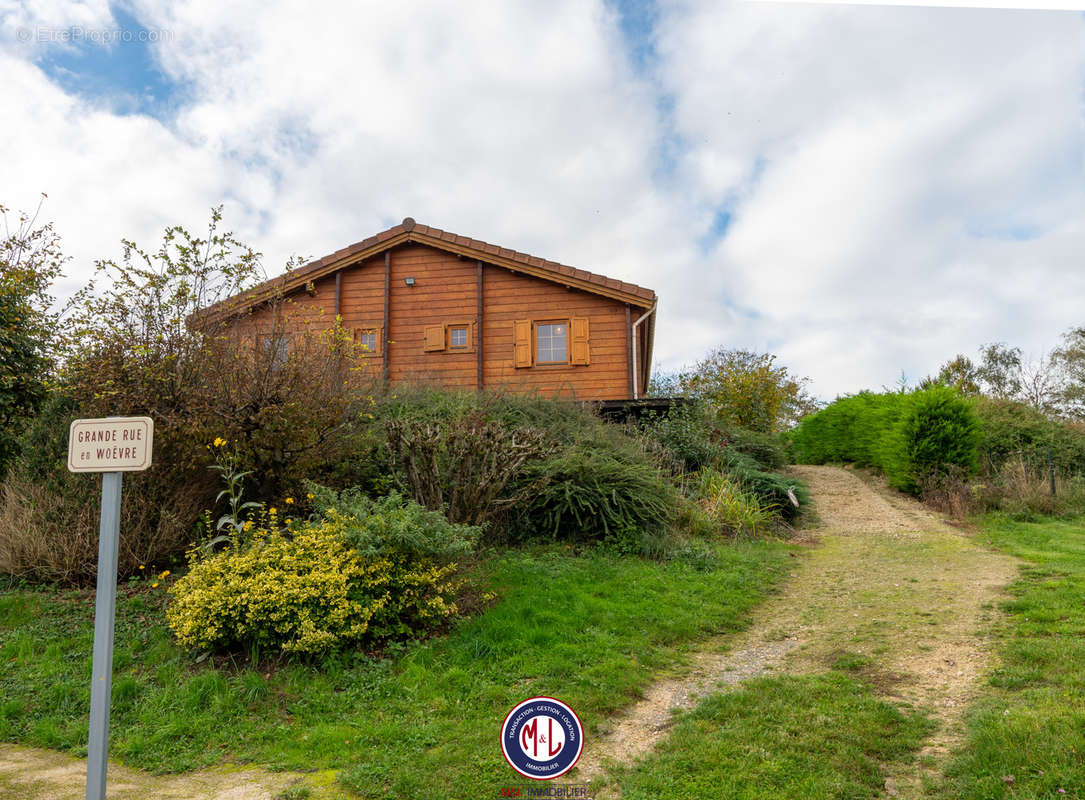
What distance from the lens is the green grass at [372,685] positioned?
4082 mm

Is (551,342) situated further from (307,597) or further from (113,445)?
(113,445)

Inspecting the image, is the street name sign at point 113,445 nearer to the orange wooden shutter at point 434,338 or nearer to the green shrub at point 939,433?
the orange wooden shutter at point 434,338

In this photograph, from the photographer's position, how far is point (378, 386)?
424 inches

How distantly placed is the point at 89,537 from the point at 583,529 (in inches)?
226

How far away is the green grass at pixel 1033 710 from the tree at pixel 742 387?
1812 cm

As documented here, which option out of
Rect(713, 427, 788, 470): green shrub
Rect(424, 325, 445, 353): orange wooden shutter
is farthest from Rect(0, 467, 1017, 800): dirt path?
Rect(424, 325, 445, 353): orange wooden shutter

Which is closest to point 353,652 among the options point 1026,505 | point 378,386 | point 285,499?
point 285,499

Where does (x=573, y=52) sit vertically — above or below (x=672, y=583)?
above

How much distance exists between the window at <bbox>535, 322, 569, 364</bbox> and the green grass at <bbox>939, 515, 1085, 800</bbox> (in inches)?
410

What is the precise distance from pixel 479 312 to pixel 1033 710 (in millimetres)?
13763

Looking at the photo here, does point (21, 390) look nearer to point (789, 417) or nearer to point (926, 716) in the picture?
point (926, 716)

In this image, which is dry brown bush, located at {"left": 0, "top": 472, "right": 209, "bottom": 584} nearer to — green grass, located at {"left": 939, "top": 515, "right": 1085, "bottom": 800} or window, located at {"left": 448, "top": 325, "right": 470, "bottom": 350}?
green grass, located at {"left": 939, "top": 515, "right": 1085, "bottom": 800}

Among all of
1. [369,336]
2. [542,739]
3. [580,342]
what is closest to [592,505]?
[542,739]

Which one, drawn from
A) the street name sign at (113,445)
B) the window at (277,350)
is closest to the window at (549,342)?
the window at (277,350)
